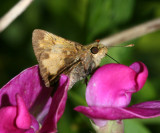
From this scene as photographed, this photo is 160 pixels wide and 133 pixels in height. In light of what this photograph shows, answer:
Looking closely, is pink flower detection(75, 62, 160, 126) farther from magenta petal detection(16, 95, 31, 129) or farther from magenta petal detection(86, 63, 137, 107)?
magenta petal detection(16, 95, 31, 129)

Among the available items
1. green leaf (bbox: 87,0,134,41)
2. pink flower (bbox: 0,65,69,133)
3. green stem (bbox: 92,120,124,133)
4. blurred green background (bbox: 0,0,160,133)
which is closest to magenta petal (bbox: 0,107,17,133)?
pink flower (bbox: 0,65,69,133)

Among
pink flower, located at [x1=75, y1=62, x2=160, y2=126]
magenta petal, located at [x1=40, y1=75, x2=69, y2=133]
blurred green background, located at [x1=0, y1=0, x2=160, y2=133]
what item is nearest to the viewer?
magenta petal, located at [x1=40, y1=75, x2=69, y2=133]

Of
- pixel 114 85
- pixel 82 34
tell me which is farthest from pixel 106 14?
pixel 114 85

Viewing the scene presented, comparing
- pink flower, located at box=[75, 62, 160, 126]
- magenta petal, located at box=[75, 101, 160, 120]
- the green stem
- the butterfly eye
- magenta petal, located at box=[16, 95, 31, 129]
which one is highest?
the butterfly eye

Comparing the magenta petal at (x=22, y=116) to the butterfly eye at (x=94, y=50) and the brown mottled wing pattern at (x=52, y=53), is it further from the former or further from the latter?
the butterfly eye at (x=94, y=50)

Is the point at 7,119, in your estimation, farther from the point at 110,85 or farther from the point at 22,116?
the point at 110,85

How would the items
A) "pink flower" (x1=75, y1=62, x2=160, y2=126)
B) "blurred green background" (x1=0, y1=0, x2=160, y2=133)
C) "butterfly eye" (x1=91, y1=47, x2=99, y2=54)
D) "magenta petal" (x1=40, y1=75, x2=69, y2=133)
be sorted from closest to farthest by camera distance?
"magenta petal" (x1=40, y1=75, x2=69, y2=133), "pink flower" (x1=75, y1=62, x2=160, y2=126), "butterfly eye" (x1=91, y1=47, x2=99, y2=54), "blurred green background" (x1=0, y1=0, x2=160, y2=133)

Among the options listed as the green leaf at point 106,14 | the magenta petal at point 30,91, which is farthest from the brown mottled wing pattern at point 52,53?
the green leaf at point 106,14
